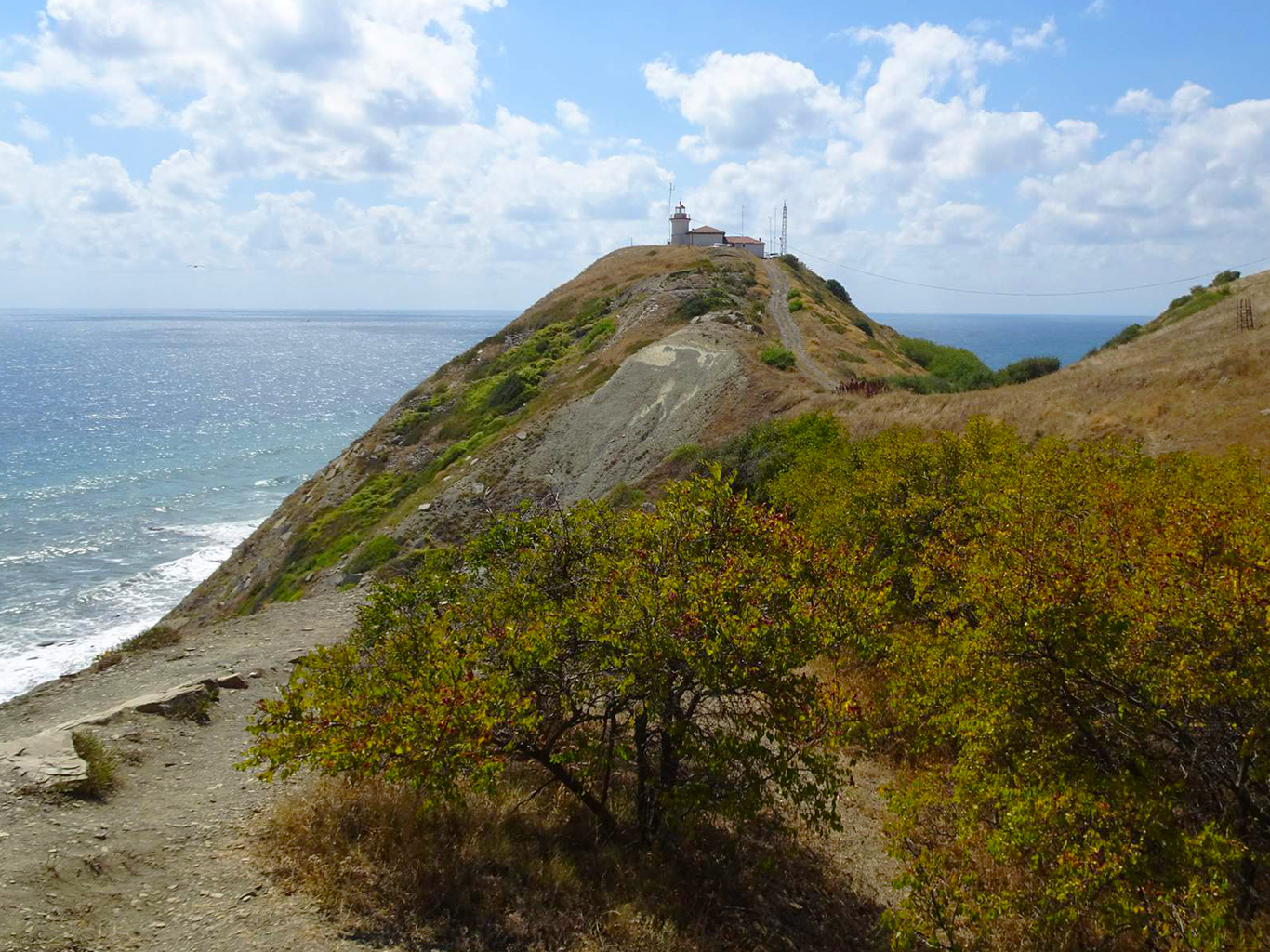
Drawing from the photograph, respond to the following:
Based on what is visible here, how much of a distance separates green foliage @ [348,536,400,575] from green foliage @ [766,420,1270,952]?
24865 millimetres

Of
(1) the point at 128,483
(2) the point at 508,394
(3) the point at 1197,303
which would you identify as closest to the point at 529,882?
(2) the point at 508,394

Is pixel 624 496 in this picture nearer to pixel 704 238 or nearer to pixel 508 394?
pixel 508 394

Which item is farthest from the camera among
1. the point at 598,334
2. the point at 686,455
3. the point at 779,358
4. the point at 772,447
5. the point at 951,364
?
the point at 951,364

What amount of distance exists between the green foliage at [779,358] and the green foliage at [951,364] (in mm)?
10199

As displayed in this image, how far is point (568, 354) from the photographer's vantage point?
5844cm

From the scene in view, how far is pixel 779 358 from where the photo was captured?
45.9m

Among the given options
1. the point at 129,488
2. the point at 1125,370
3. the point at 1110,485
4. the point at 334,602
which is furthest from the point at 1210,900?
A: the point at 129,488

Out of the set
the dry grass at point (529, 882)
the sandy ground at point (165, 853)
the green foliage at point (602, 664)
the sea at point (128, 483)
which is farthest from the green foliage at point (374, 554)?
the green foliage at point (602, 664)

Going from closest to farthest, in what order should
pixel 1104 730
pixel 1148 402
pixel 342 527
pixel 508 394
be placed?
pixel 1104 730, pixel 1148 402, pixel 342 527, pixel 508 394

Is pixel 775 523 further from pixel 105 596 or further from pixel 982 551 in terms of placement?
pixel 105 596

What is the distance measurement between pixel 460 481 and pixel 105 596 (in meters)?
A: 21.0

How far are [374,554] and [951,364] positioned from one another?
160ft

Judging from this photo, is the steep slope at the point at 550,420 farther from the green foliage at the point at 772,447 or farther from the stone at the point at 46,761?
the stone at the point at 46,761

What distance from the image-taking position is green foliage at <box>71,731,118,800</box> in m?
10.8
